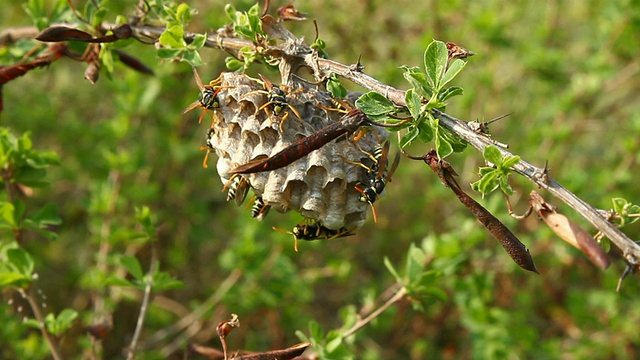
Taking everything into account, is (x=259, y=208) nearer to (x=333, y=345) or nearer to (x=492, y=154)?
(x=333, y=345)

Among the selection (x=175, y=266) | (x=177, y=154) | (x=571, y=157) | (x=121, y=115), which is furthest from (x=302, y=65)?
(x=571, y=157)

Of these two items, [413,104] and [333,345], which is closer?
[413,104]

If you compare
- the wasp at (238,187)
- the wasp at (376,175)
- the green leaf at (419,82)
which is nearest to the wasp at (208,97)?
A: the wasp at (238,187)

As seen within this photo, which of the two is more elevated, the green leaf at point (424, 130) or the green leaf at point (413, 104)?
the green leaf at point (413, 104)

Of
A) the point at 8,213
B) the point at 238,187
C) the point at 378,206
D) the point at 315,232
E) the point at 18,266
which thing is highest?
the point at 238,187

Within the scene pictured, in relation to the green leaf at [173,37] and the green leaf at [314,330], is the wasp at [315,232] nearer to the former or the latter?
the green leaf at [314,330]

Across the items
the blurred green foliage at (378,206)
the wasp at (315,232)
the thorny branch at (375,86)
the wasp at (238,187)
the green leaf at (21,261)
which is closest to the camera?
the thorny branch at (375,86)

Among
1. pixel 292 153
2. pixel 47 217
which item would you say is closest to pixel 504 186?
pixel 292 153
